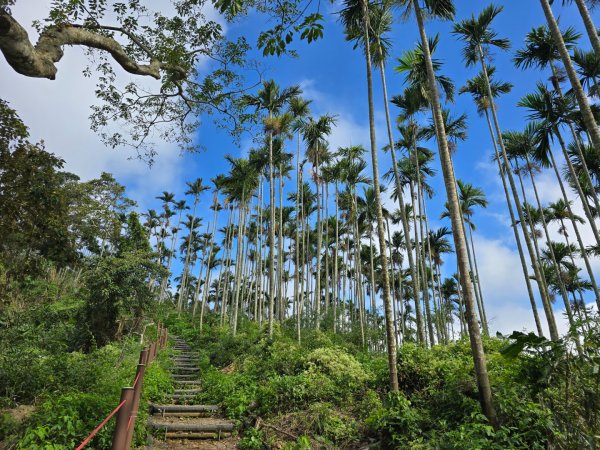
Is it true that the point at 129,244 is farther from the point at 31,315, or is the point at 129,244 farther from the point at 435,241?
the point at 435,241

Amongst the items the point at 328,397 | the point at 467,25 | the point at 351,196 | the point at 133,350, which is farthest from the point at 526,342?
the point at 351,196

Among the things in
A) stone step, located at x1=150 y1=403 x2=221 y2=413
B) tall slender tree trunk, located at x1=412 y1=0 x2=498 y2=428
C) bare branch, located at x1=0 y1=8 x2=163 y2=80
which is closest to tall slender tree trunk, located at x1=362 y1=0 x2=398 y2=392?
tall slender tree trunk, located at x1=412 y1=0 x2=498 y2=428

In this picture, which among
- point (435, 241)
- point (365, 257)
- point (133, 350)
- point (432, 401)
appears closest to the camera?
point (432, 401)

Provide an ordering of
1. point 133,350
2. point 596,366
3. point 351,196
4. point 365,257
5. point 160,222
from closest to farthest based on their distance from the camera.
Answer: point 596,366 → point 133,350 → point 351,196 → point 365,257 → point 160,222

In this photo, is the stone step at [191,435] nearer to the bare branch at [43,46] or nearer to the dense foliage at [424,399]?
the dense foliage at [424,399]

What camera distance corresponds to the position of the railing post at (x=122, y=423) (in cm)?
264

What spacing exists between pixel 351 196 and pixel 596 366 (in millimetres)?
20680

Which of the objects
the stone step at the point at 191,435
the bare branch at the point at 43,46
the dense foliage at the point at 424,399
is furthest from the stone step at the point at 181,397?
the bare branch at the point at 43,46

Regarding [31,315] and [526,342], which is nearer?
[526,342]

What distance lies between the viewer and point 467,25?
15242 millimetres

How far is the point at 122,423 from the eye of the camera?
2.76 meters

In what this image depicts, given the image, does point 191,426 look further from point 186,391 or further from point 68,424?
point 186,391

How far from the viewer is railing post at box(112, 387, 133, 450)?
2.64 metres

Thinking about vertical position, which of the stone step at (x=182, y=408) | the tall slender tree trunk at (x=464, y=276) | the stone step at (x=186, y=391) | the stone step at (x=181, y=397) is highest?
the tall slender tree trunk at (x=464, y=276)
